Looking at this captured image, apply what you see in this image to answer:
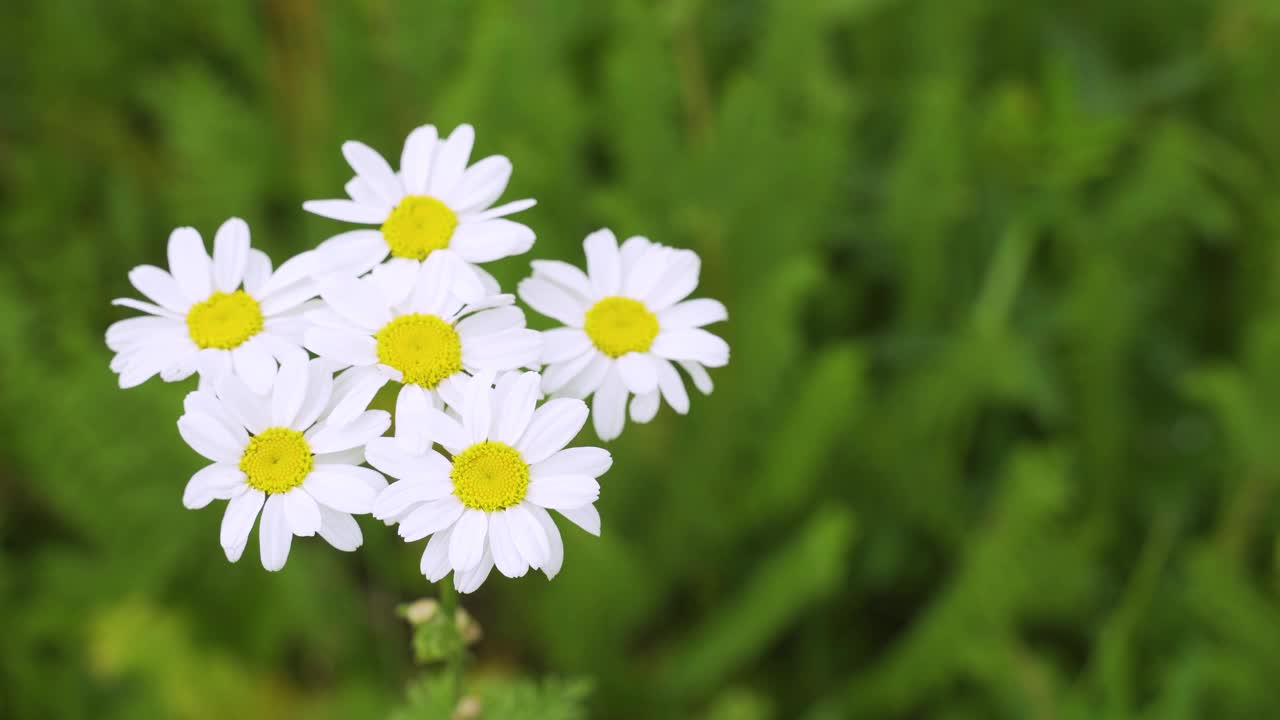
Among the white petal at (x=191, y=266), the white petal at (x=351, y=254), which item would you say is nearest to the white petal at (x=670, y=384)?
the white petal at (x=351, y=254)

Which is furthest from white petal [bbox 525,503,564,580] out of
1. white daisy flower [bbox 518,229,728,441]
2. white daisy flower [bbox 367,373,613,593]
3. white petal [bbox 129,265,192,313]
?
white petal [bbox 129,265,192,313]

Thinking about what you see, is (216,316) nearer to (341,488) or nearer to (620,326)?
(341,488)

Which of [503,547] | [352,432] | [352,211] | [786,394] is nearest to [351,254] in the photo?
[352,211]

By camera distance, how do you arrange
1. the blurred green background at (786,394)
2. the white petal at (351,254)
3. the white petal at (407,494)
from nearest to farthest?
the white petal at (407,494), the white petal at (351,254), the blurred green background at (786,394)

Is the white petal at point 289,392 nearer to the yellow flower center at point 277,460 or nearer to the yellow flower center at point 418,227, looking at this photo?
the yellow flower center at point 277,460

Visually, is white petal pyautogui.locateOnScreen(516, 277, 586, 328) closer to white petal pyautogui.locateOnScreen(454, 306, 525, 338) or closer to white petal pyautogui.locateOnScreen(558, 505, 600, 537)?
white petal pyautogui.locateOnScreen(454, 306, 525, 338)

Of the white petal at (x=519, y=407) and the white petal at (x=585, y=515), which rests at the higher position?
the white petal at (x=519, y=407)
